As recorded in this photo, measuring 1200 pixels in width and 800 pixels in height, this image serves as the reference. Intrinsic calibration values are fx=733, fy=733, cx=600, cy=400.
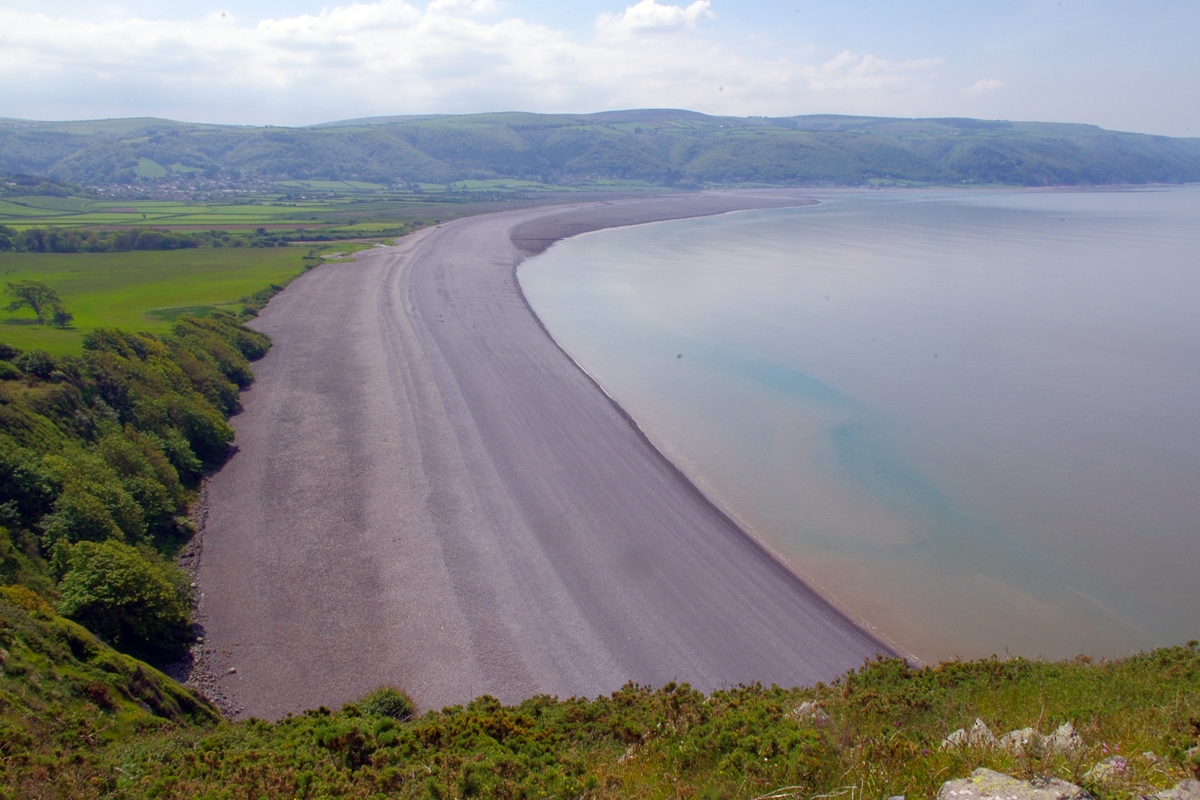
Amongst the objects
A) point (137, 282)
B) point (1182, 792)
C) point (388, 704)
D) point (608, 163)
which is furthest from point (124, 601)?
point (608, 163)

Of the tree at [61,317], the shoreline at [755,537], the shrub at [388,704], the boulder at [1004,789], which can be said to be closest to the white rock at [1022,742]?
the boulder at [1004,789]

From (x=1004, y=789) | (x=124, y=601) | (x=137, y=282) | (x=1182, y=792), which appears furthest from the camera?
(x=137, y=282)

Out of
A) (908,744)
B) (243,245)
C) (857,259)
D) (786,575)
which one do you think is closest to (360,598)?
(786,575)

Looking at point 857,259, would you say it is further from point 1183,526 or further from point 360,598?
point 360,598

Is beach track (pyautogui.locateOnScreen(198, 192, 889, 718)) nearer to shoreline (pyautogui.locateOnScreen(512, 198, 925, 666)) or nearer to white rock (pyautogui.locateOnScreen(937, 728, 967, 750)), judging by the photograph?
shoreline (pyautogui.locateOnScreen(512, 198, 925, 666))

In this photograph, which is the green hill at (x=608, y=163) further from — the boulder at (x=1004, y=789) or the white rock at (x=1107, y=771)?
the boulder at (x=1004, y=789)

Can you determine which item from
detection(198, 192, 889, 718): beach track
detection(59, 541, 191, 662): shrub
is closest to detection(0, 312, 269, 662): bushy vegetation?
detection(59, 541, 191, 662): shrub

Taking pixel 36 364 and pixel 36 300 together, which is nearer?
pixel 36 364

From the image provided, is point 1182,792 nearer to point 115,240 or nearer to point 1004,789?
point 1004,789

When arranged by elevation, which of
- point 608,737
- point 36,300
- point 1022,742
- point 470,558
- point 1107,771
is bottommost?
point 470,558
